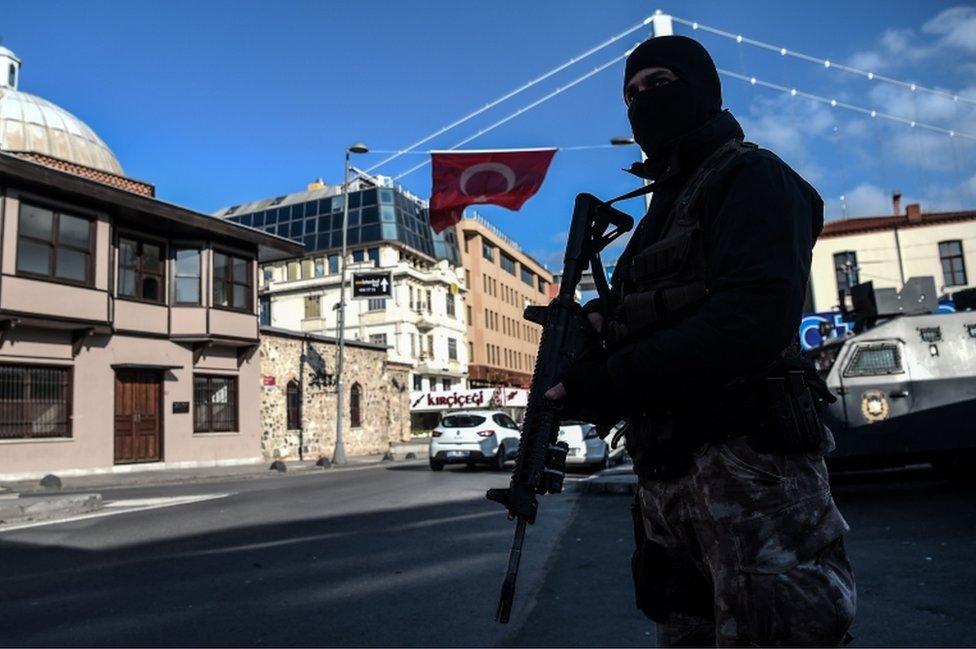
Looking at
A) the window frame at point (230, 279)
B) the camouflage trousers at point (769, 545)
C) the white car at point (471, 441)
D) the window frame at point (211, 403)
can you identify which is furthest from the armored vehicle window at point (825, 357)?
the window frame at point (230, 279)

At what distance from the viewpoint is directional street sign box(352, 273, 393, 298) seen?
963 inches

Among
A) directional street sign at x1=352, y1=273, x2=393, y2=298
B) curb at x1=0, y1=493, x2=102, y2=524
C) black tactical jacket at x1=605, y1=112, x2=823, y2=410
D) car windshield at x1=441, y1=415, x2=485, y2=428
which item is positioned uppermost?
directional street sign at x1=352, y1=273, x2=393, y2=298

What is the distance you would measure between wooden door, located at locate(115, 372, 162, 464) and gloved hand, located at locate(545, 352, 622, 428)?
69.7 ft

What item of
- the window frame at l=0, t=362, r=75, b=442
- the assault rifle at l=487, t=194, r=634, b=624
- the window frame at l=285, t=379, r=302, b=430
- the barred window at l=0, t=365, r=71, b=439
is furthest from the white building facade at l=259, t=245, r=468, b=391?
the assault rifle at l=487, t=194, r=634, b=624

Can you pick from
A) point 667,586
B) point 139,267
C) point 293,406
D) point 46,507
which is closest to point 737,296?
point 667,586

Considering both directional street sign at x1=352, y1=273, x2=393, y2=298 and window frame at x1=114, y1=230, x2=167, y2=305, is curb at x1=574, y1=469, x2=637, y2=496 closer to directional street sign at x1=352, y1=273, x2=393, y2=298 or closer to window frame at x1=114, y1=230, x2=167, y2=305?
directional street sign at x1=352, y1=273, x2=393, y2=298

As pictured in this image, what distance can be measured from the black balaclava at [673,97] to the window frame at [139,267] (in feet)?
71.2

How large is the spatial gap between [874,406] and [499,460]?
10790 mm

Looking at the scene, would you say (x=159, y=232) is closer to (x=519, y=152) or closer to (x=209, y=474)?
(x=209, y=474)

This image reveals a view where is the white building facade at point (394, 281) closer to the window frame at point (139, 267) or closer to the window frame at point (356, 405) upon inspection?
the window frame at point (356, 405)

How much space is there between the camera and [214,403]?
23.4 m

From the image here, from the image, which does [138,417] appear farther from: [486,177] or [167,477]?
[486,177]

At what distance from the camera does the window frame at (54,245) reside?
716 inches

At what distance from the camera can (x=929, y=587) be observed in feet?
15.6
